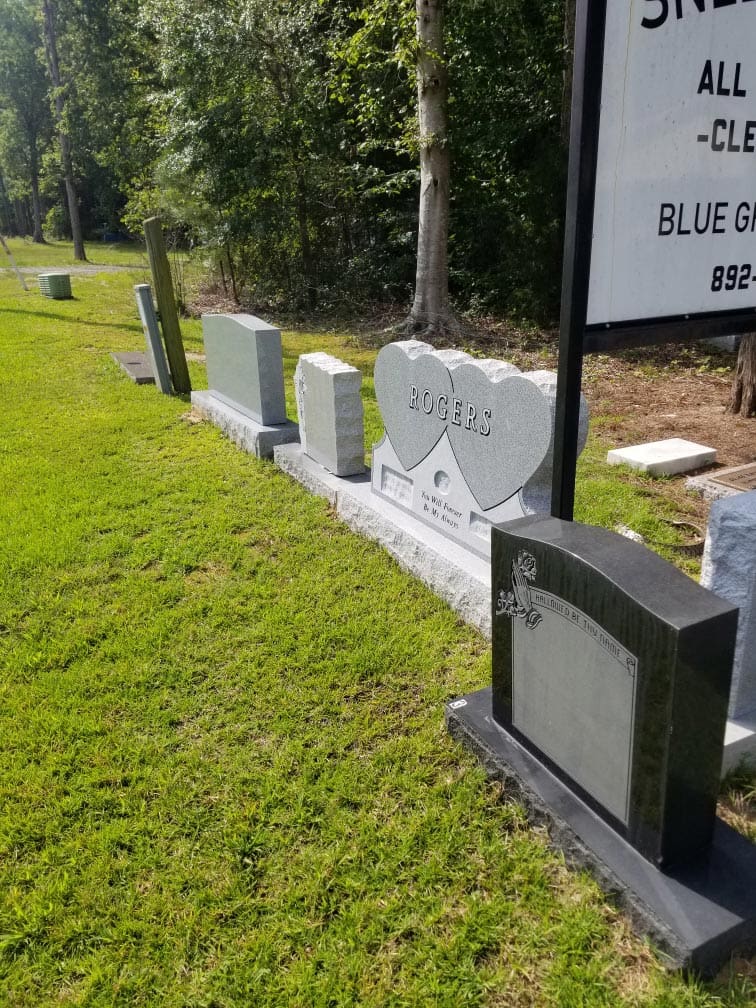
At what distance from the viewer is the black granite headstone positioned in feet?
6.18

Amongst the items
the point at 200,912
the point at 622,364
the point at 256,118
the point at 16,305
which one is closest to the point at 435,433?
the point at 200,912

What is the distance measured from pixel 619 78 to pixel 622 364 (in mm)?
8031

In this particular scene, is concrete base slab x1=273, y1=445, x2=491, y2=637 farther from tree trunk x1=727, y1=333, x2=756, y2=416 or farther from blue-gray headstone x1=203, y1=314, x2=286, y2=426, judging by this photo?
tree trunk x1=727, y1=333, x2=756, y2=416

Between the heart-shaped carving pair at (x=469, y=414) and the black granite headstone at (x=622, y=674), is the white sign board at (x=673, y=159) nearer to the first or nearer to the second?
the black granite headstone at (x=622, y=674)

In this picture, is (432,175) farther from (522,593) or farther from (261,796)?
(261,796)

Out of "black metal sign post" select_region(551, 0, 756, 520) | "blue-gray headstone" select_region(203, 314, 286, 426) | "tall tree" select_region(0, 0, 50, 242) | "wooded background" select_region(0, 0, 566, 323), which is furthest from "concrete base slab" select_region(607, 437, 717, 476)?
"tall tree" select_region(0, 0, 50, 242)

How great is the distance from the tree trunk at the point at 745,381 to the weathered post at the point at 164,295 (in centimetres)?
554

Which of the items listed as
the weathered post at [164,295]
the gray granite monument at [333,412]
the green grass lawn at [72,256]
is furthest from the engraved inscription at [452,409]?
the green grass lawn at [72,256]

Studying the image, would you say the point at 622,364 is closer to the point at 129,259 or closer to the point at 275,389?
the point at 275,389

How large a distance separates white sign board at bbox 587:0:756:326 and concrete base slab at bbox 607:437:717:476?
10.6 ft

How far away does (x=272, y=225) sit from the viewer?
526 inches

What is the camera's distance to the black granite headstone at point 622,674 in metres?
1.88

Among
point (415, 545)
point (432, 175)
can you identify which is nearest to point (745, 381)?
point (415, 545)

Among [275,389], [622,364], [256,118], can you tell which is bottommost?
[622,364]
